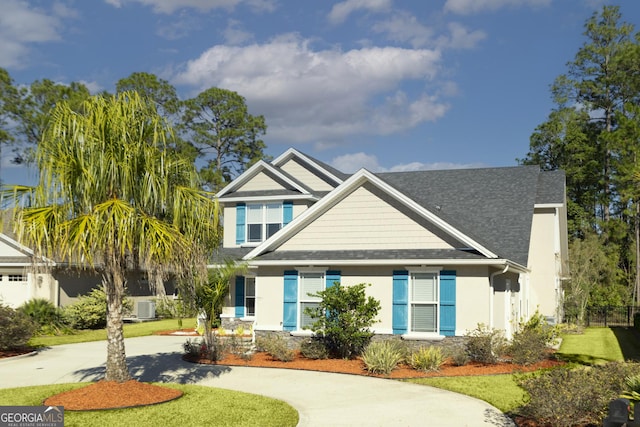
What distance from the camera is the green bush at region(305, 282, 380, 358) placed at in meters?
19.0

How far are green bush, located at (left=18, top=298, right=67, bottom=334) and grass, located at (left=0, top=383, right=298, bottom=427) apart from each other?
49.7 ft

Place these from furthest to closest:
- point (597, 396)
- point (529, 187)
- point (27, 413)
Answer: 1. point (529, 187)
2. point (27, 413)
3. point (597, 396)

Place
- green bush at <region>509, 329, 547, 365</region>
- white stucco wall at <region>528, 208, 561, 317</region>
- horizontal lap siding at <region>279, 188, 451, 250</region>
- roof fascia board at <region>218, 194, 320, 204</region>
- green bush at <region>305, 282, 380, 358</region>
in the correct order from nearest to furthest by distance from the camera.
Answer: green bush at <region>509, 329, 547, 365</region>
green bush at <region>305, 282, 380, 358</region>
horizontal lap siding at <region>279, 188, 451, 250</region>
roof fascia board at <region>218, 194, 320, 204</region>
white stucco wall at <region>528, 208, 561, 317</region>

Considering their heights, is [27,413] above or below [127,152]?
below

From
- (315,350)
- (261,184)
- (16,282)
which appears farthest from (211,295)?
(16,282)

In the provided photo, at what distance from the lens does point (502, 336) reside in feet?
64.1

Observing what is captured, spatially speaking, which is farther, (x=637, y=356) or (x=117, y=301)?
(x=637, y=356)

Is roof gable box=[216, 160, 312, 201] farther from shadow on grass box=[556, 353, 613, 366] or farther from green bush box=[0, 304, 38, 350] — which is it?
shadow on grass box=[556, 353, 613, 366]

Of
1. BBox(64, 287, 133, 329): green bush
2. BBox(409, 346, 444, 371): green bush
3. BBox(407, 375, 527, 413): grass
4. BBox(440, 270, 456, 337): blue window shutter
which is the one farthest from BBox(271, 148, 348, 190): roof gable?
BBox(407, 375, 527, 413): grass

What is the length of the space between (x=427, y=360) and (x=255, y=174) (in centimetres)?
1459

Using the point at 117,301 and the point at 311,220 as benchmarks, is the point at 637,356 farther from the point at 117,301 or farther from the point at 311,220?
the point at 117,301

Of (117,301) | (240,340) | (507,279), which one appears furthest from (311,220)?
(117,301)

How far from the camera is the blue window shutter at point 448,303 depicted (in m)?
19.2

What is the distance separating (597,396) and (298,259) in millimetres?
11931
